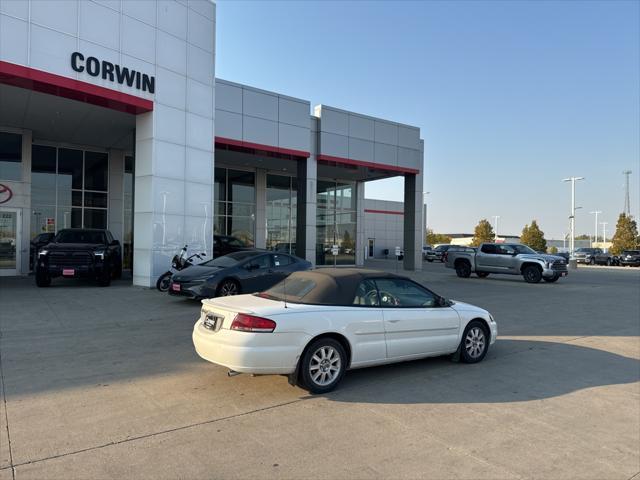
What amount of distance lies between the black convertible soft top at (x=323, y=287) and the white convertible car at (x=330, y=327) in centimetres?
1

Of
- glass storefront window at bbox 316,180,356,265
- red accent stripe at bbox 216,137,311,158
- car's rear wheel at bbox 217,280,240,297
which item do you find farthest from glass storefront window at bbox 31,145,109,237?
car's rear wheel at bbox 217,280,240,297

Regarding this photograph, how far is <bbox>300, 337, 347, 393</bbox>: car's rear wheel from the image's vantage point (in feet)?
16.6

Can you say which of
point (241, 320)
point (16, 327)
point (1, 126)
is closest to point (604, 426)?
point (241, 320)

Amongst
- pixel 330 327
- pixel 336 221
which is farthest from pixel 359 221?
pixel 330 327

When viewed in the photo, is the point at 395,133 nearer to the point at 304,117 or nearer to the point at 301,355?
the point at 304,117

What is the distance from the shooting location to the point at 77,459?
140 inches

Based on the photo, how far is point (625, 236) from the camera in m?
59.6

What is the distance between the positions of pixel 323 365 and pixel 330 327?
0.43 meters

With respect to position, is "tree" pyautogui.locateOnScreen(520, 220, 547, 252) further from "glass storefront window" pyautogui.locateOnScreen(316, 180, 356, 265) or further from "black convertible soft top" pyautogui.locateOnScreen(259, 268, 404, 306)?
"black convertible soft top" pyautogui.locateOnScreen(259, 268, 404, 306)

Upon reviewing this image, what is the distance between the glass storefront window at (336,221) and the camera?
96.3 ft

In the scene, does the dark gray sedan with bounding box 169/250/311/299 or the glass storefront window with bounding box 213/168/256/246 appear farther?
the glass storefront window with bounding box 213/168/256/246

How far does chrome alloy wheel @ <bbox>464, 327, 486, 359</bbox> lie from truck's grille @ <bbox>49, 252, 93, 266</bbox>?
11700 mm

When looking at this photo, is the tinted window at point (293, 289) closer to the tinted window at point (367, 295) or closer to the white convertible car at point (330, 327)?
the white convertible car at point (330, 327)

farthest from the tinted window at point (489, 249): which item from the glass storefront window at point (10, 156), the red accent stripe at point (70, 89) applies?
the glass storefront window at point (10, 156)
